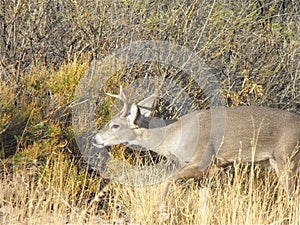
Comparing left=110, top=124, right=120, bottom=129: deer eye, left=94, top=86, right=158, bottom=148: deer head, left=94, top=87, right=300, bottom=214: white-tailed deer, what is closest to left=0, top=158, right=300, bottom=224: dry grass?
left=94, top=87, right=300, bottom=214: white-tailed deer

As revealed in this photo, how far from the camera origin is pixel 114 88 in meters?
9.27

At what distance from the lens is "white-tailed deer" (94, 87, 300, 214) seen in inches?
331

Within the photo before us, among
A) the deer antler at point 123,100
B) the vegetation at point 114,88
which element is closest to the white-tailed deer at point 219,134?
the deer antler at point 123,100

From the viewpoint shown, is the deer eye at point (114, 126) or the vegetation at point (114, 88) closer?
the vegetation at point (114, 88)

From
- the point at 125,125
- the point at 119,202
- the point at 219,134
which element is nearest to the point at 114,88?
the point at 125,125

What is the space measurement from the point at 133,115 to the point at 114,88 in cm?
85

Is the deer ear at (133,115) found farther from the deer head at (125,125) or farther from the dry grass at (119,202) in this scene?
the dry grass at (119,202)

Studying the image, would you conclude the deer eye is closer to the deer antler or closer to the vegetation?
the deer antler

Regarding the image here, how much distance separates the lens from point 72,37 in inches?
404

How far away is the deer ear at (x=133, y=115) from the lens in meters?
8.49

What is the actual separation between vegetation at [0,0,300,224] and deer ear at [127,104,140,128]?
484 millimetres

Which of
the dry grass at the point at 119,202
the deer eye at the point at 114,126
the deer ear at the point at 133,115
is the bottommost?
the dry grass at the point at 119,202

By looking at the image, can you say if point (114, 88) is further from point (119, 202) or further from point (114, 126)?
point (119, 202)

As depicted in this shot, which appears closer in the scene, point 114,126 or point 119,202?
point 119,202
